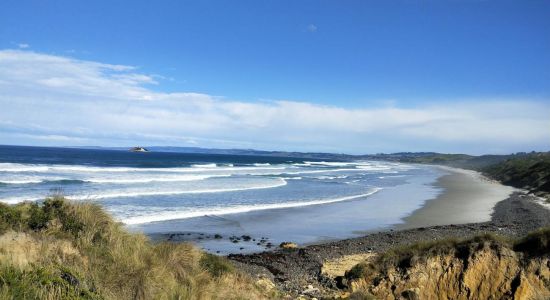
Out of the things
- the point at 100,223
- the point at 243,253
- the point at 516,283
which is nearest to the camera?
the point at 100,223

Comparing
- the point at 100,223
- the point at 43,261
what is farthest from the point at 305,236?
the point at 43,261

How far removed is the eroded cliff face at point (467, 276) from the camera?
31.6 feet

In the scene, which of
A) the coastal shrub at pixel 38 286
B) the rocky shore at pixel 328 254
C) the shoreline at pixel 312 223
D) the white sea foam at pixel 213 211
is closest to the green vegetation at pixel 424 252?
the rocky shore at pixel 328 254

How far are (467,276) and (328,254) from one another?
644 cm

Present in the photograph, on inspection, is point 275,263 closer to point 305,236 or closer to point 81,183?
point 305,236

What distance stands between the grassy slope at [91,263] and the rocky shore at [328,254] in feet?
11.4

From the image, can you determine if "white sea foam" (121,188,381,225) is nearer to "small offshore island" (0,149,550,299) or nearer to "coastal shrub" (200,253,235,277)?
"small offshore island" (0,149,550,299)

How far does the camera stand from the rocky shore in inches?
470

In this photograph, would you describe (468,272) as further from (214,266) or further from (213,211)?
(213,211)

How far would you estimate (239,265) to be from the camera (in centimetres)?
1384

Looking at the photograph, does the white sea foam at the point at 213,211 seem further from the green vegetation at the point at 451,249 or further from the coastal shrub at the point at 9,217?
the green vegetation at the point at 451,249

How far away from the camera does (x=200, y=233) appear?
1955 cm

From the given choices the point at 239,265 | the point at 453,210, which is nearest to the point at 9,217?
the point at 239,265

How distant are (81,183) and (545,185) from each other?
1627 inches
